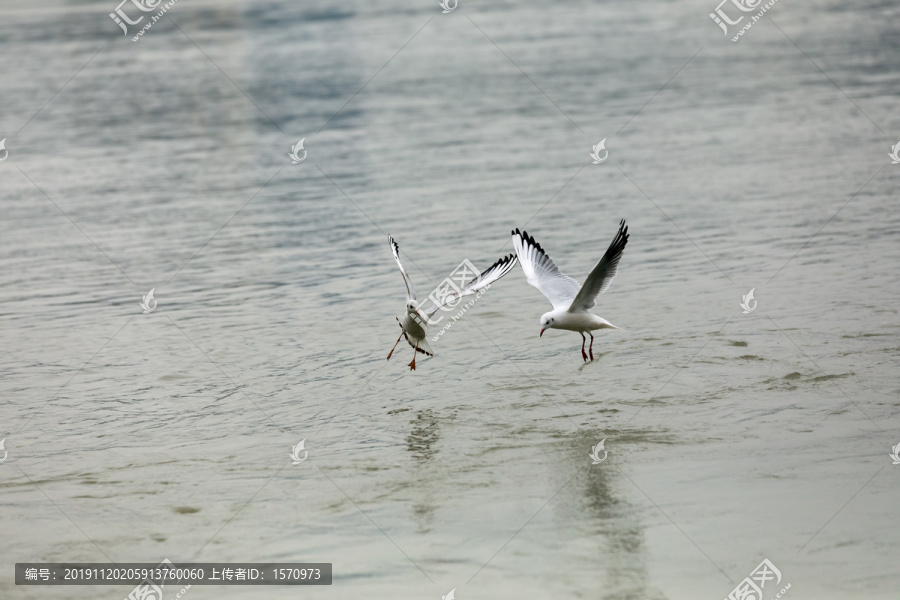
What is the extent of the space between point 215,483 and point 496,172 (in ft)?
44.6

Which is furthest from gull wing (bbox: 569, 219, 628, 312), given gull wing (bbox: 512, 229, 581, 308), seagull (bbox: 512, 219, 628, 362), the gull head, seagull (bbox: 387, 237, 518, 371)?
seagull (bbox: 387, 237, 518, 371)

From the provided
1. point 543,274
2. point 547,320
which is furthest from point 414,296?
point 543,274

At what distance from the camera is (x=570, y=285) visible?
12.3m

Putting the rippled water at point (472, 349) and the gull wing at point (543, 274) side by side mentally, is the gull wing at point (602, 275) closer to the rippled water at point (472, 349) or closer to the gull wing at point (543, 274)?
the gull wing at point (543, 274)

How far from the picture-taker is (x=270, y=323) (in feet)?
46.9

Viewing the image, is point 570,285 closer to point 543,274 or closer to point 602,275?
point 543,274

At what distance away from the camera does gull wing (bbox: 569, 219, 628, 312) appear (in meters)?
10.8

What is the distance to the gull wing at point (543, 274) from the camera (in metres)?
12.2

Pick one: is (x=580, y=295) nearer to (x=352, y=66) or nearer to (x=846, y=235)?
(x=846, y=235)

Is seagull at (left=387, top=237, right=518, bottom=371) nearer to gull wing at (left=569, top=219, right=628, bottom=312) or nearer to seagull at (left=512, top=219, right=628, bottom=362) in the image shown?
seagull at (left=512, top=219, right=628, bottom=362)

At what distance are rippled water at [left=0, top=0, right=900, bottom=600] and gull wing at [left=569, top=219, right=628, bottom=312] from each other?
88 cm

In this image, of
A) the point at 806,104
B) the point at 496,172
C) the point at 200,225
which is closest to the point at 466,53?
the point at 806,104

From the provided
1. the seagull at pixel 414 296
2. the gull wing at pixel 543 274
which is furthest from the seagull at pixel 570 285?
the seagull at pixel 414 296

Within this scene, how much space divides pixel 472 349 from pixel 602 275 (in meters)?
2.48
